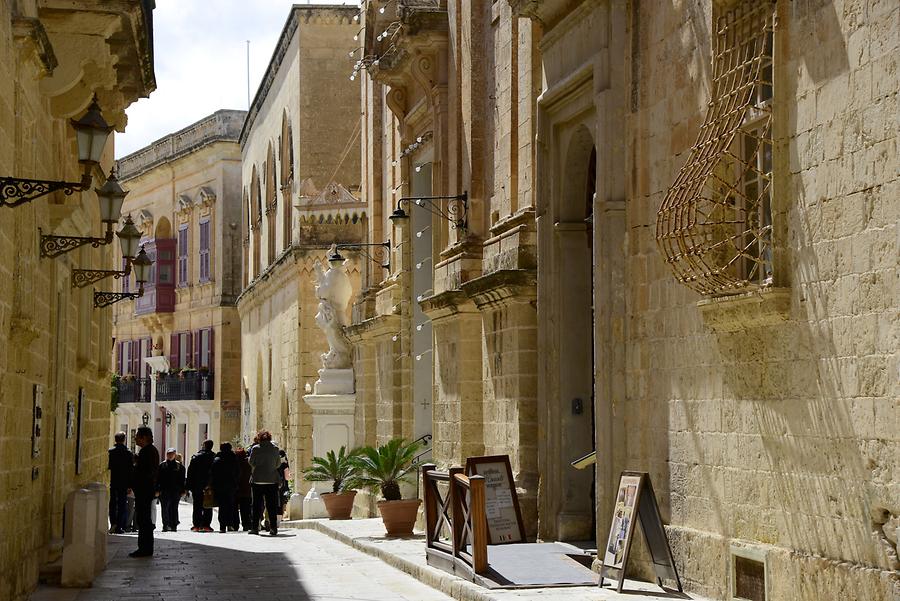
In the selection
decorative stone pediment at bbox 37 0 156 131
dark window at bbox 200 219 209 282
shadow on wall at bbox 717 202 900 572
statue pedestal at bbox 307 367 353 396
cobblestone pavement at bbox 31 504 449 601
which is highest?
dark window at bbox 200 219 209 282

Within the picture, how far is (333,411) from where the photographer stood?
2692cm

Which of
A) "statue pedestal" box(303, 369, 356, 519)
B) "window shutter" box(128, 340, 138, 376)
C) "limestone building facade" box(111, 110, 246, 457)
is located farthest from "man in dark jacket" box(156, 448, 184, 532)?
"window shutter" box(128, 340, 138, 376)

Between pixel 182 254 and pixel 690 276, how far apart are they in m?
41.5

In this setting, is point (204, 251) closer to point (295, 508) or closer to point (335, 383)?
point (335, 383)

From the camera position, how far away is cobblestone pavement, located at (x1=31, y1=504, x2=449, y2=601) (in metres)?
12.7

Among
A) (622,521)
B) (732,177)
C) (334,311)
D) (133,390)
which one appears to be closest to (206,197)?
(133,390)

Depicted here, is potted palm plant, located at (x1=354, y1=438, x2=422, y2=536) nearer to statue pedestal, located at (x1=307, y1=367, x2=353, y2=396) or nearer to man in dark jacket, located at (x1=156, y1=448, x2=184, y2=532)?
man in dark jacket, located at (x1=156, y1=448, x2=184, y2=532)

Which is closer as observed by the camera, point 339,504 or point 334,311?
point 339,504

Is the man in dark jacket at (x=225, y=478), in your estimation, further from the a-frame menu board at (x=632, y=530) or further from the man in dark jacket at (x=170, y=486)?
the a-frame menu board at (x=632, y=530)

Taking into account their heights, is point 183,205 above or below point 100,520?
above

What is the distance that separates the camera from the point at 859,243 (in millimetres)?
8523

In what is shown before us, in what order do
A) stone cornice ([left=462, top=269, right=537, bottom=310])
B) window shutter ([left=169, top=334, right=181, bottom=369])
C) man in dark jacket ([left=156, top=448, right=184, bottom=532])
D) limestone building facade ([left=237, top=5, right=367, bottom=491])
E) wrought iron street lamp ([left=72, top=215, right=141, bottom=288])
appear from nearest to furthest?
stone cornice ([left=462, top=269, right=537, bottom=310]) → wrought iron street lamp ([left=72, top=215, right=141, bottom=288]) → man in dark jacket ([left=156, top=448, right=184, bottom=532]) → limestone building facade ([left=237, top=5, right=367, bottom=491]) → window shutter ([left=169, top=334, right=181, bottom=369])

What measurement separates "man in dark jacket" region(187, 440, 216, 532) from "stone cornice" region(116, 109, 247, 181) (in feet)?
83.6

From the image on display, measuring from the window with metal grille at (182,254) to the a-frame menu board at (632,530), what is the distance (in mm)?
39643
